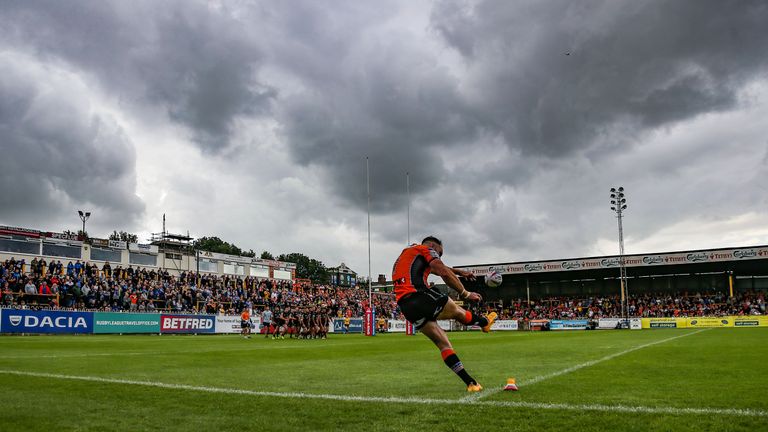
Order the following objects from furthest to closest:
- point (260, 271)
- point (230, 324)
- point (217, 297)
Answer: point (260, 271)
point (217, 297)
point (230, 324)

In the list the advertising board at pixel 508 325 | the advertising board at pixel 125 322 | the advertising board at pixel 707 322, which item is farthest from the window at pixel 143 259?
the advertising board at pixel 707 322

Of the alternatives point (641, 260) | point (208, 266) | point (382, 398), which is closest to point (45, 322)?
point (382, 398)

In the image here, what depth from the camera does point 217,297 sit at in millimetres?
50781

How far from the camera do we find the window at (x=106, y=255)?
61.2m

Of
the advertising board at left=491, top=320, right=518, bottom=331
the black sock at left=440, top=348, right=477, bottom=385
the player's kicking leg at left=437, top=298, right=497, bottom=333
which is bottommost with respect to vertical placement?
the advertising board at left=491, top=320, right=518, bottom=331

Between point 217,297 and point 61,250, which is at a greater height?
point 61,250

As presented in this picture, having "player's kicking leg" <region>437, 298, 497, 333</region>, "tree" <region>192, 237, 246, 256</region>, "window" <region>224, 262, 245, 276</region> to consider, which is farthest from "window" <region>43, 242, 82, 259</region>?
"tree" <region>192, 237, 246, 256</region>

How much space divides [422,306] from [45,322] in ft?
102

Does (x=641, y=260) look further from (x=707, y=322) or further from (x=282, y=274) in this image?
(x=282, y=274)

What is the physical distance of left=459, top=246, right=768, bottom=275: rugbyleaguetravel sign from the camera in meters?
60.4

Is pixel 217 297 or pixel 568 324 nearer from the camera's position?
pixel 217 297

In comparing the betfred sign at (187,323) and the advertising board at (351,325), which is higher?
the betfred sign at (187,323)

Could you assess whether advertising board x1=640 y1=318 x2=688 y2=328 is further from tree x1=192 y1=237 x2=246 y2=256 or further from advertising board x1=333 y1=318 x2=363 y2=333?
tree x1=192 y1=237 x2=246 y2=256

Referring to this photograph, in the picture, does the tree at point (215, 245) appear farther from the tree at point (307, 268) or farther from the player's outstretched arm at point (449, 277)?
the player's outstretched arm at point (449, 277)
